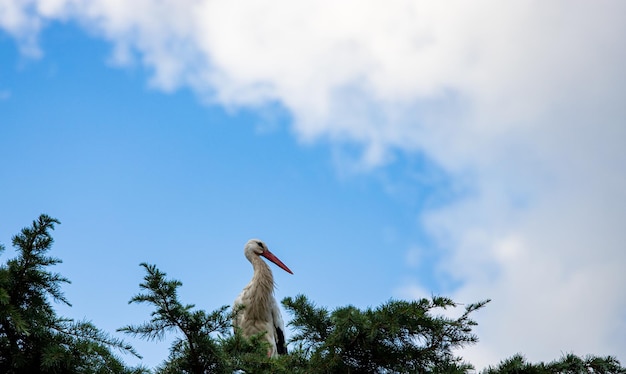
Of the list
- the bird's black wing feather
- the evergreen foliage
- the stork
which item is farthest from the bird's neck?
the evergreen foliage

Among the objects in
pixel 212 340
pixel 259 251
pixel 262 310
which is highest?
pixel 259 251

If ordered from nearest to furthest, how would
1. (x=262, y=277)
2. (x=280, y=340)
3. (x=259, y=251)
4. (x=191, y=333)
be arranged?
(x=191, y=333), (x=280, y=340), (x=262, y=277), (x=259, y=251)

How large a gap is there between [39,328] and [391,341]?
1.85 metres

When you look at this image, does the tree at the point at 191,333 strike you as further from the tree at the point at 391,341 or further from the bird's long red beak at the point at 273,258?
the bird's long red beak at the point at 273,258

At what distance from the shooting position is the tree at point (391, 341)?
13.0 ft

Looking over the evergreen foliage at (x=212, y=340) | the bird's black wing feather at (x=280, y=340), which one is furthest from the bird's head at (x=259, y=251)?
the evergreen foliage at (x=212, y=340)

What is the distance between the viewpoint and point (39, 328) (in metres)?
3.73

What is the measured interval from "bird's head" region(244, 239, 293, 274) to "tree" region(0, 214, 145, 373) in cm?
680

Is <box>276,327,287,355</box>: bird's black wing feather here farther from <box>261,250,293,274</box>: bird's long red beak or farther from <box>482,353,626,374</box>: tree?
<box>482,353,626,374</box>: tree

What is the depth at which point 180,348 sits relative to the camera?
12.0ft

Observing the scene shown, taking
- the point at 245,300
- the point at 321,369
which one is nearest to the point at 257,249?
the point at 245,300

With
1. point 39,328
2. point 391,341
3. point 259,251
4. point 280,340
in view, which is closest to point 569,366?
point 391,341

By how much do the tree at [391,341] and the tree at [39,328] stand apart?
41.0 inches

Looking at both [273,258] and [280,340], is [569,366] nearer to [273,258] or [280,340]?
[280,340]
